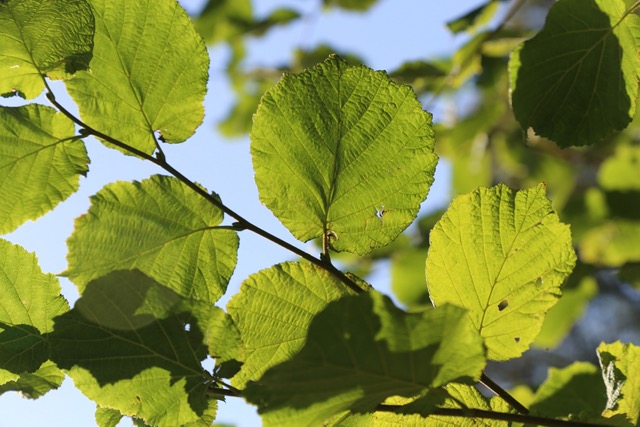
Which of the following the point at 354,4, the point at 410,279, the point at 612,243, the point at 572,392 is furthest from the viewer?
the point at 354,4

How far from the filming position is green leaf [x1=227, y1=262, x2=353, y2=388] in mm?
584

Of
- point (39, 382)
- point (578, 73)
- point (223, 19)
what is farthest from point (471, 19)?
point (223, 19)

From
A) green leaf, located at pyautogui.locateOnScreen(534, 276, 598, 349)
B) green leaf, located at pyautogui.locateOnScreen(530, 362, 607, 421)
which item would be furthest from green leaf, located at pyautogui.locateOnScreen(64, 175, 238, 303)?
green leaf, located at pyautogui.locateOnScreen(534, 276, 598, 349)

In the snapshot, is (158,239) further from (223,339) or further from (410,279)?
(410,279)

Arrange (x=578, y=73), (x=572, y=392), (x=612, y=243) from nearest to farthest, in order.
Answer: (x=578, y=73)
(x=572, y=392)
(x=612, y=243)

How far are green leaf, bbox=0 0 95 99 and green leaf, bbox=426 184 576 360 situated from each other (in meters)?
0.35

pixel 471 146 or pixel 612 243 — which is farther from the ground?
pixel 471 146

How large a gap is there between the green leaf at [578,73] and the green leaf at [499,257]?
169mm

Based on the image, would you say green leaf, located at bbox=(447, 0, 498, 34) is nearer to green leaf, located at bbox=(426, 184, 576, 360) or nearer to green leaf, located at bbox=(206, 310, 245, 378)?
green leaf, located at bbox=(426, 184, 576, 360)

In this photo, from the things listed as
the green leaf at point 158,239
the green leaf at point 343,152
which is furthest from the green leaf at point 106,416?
the green leaf at point 343,152

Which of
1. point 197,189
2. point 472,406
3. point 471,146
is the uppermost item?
point 471,146

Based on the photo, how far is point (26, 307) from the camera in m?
0.60

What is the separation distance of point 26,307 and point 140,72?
0.24m

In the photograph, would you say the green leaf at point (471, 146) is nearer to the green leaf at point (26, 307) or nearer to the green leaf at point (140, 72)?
the green leaf at point (140, 72)
